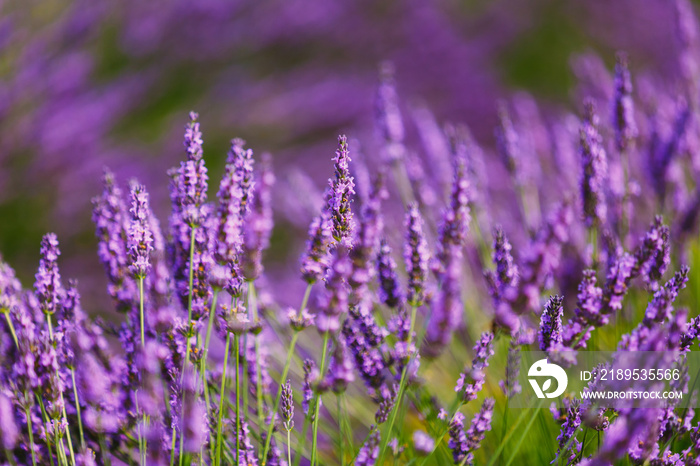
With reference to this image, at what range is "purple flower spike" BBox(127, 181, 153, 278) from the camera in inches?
32.1

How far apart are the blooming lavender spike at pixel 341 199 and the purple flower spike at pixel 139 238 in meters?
0.28

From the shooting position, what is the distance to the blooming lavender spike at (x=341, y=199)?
0.79 metres

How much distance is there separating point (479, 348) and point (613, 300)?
217 millimetres

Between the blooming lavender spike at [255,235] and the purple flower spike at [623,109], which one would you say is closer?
the blooming lavender spike at [255,235]

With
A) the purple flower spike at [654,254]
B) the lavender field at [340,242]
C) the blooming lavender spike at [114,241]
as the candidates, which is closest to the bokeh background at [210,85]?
the lavender field at [340,242]

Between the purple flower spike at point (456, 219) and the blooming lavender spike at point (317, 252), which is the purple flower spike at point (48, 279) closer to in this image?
the blooming lavender spike at point (317, 252)

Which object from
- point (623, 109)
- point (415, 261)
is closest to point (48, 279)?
point (415, 261)

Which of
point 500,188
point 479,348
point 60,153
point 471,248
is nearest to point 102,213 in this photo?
point 479,348

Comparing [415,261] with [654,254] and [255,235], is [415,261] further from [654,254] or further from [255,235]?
[654,254]

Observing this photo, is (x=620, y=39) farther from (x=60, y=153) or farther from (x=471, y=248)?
(x=60, y=153)

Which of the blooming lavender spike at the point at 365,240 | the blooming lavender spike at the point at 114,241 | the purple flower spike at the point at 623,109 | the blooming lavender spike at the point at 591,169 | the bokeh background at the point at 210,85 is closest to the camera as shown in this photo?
the blooming lavender spike at the point at 365,240

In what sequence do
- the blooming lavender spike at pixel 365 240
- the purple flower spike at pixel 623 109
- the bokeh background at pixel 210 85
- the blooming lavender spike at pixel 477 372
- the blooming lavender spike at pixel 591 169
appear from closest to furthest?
the blooming lavender spike at pixel 365 240 → the blooming lavender spike at pixel 477 372 → the blooming lavender spike at pixel 591 169 → the purple flower spike at pixel 623 109 → the bokeh background at pixel 210 85

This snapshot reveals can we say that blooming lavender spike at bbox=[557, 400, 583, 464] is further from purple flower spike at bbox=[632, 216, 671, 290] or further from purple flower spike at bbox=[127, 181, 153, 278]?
purple flower spike at bbox=[127, 181, 153, 278]

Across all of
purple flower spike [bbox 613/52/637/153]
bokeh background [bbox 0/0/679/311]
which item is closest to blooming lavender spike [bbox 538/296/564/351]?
purple flower spike [bbox 613/52/637/153]
